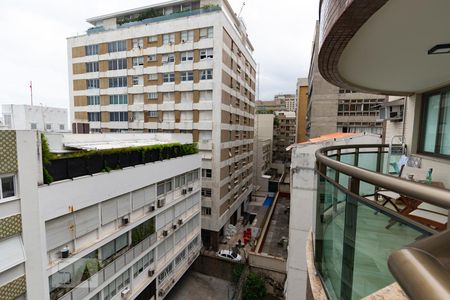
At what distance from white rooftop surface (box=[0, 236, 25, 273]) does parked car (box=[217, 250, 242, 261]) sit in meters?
14.1

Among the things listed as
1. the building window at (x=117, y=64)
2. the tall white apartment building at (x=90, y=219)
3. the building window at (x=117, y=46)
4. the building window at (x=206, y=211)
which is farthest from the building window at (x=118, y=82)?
the building window at (x=206, y=211)

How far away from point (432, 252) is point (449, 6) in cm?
256

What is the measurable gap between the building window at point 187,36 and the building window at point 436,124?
60.5ft

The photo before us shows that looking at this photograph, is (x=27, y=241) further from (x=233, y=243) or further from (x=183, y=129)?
(x=233, y=243)

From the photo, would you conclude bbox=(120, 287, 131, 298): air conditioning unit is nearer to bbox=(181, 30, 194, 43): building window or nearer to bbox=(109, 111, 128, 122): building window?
bbox=(109, 111, 128, 122): building window

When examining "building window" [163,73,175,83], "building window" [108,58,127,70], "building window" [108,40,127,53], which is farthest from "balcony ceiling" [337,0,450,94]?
"building window" [108,40,127,53]

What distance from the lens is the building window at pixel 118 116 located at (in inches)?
931

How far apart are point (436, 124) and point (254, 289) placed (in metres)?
13.9

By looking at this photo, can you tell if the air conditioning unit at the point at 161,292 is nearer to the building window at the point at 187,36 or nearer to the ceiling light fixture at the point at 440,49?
the ceiling light fixture at the point at 440,49

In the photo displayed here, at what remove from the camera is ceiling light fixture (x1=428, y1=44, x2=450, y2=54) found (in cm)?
302

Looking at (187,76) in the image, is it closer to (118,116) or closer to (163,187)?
(118,116)

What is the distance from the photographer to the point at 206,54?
2033 cm

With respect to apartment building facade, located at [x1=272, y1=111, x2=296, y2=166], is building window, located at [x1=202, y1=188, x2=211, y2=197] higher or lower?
lower

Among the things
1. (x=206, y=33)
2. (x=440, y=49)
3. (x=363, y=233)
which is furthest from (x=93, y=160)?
(x=206, y=33)
